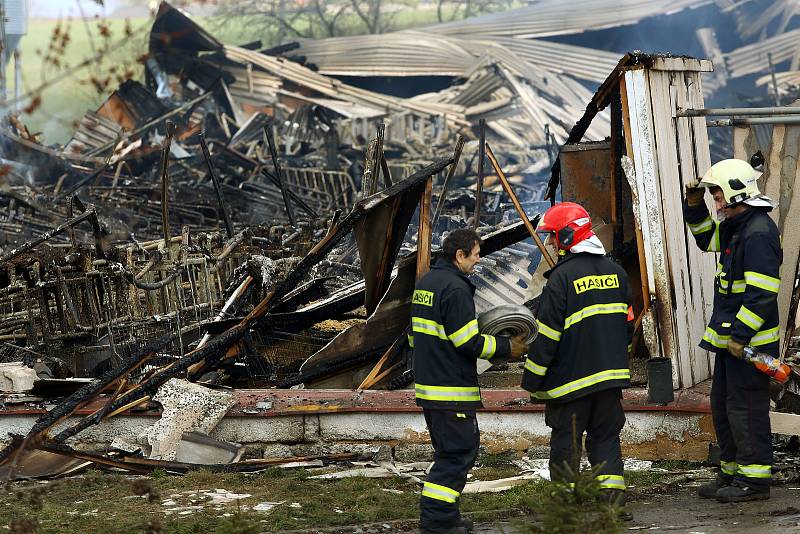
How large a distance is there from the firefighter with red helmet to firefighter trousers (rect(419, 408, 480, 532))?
0.43 m

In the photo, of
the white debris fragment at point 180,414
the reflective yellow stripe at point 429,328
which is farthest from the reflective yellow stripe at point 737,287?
the white debris fragment at point 180,414

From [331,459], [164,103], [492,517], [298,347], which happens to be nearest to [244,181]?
[164,103]

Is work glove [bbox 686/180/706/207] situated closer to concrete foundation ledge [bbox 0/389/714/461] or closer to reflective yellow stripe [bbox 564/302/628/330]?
reflective yellow stripe [bbox 564/302/628/330]

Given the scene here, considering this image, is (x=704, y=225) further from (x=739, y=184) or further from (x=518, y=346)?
(x=518, y=346)

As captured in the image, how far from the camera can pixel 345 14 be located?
4238 cm

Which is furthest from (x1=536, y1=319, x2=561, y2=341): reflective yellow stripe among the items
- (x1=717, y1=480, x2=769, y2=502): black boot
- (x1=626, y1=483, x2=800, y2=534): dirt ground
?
(x1=717, y1=480, x2=769, y2=502): black boot

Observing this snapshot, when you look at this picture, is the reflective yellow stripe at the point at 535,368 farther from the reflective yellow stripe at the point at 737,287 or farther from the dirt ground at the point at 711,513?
the reflective yellow stripe at the point at 737,287

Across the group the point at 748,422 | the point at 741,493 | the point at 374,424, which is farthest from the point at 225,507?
the point at 748,422

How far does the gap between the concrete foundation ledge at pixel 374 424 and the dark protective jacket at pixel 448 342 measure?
1.83 metres

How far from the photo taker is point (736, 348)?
242 inches

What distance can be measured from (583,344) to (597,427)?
50 cm

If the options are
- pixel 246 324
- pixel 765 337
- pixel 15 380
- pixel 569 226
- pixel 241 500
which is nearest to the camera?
pixel 569 226

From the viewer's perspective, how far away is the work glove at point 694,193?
21.9ft

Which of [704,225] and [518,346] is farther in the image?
[704,225]
